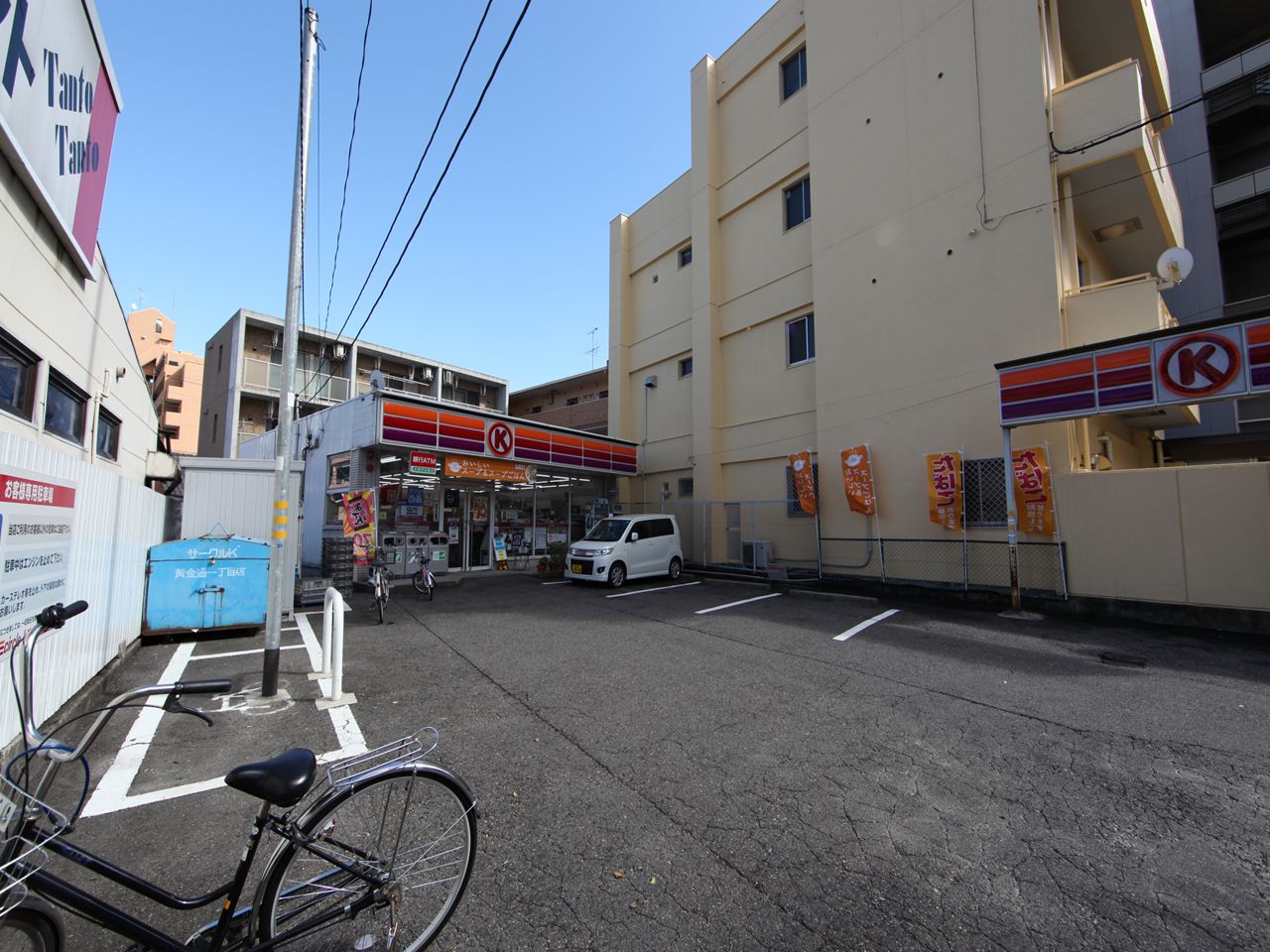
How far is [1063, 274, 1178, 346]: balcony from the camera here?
9750mm

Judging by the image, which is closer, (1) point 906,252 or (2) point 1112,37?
(1) point 906,252

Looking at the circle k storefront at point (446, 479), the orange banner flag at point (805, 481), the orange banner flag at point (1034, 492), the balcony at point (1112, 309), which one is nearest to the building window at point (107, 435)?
the circle k storefront at point (446, 479)

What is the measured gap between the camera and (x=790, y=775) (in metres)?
3.65

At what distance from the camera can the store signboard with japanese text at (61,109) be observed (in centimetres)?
426

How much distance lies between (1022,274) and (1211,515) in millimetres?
5080

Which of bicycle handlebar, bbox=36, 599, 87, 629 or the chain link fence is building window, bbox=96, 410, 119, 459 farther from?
the chain link fence

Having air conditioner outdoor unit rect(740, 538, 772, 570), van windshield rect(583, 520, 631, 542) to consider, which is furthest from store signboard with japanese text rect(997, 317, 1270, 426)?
van windshield rect(583, 520, 631, 542)

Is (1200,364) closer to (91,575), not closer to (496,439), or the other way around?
(91,575)

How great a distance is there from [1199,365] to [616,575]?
10.9m

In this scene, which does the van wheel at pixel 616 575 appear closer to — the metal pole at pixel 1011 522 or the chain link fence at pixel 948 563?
the chain link fence at pixel 948 563

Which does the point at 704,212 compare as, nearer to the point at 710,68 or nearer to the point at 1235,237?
the point at 710,68

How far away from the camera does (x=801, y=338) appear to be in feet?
49.4

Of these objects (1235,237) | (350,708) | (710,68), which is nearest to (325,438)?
(350,708)

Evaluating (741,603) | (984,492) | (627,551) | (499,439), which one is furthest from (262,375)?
(984,492)
